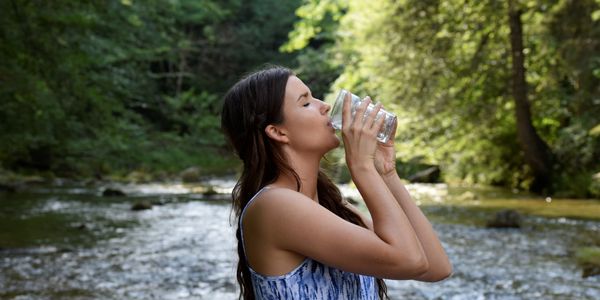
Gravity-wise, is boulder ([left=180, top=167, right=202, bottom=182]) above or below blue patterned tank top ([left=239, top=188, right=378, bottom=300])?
below

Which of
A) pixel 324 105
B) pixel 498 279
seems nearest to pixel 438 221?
pixel 498 279

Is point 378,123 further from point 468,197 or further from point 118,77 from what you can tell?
point 118,77

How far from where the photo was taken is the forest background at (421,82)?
11.4 m

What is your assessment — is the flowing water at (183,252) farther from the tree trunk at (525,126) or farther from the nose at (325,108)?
the nose at (325,108)

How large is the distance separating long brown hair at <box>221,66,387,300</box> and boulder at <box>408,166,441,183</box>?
67.2 feet

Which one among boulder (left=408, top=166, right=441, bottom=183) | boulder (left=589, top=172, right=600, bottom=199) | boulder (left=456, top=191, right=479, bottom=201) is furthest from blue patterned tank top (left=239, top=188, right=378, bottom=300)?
boulder (left=408, top=166, right=441, bottom=183)

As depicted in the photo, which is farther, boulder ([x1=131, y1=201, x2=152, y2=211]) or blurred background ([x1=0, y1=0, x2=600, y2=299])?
boulder ([x1=131, y1=201, x2=152, y2=211])

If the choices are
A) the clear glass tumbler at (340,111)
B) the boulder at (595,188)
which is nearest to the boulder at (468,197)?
the boulder at (595,188)

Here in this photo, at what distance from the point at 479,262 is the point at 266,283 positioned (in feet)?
23.3

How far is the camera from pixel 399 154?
20234mm

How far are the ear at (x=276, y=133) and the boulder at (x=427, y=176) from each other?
2055cm

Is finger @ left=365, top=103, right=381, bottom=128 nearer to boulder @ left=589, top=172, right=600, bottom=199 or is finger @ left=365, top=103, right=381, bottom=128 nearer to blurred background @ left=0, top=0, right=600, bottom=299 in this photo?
blurred background @ left=0, top=0, right=600, bottom=299

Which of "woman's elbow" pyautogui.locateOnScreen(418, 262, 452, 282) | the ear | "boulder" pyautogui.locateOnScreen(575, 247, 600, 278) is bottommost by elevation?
"boulder" pyautogui.locateOnScreen(575, 247, 600, 278)

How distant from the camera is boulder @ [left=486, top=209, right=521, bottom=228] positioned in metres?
11.4
